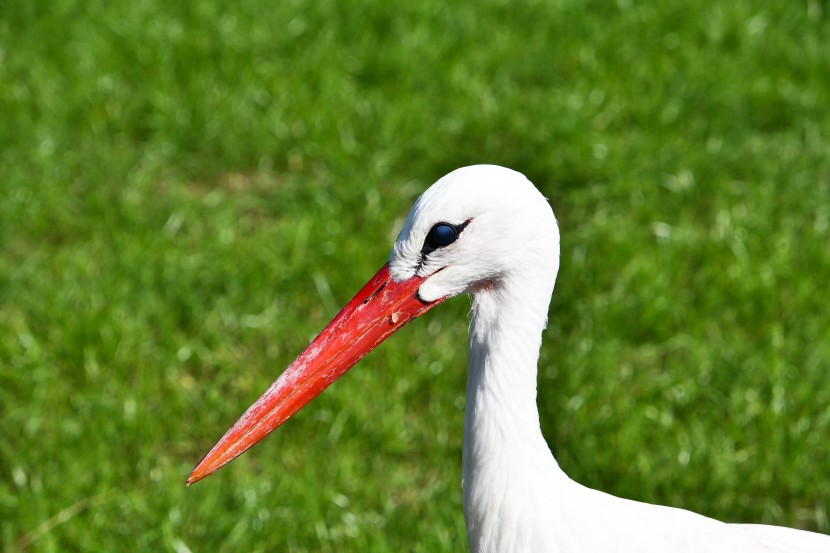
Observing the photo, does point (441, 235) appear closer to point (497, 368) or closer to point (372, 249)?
point (497, 368)

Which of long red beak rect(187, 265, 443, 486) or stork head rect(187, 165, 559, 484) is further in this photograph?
long red beak rect(187, 265, 443, 486)

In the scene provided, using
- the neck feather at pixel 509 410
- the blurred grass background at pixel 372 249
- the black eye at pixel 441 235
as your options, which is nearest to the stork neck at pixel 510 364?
the neck feather at pixel 509 410

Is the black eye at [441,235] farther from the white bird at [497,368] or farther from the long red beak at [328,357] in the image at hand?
the long red beak at [328,357]

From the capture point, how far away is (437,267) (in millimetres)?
2615

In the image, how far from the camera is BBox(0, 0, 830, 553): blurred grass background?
3.72 m

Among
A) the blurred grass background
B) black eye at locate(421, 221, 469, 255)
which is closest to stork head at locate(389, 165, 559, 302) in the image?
black eye at locate(421, 221, 469, 255)

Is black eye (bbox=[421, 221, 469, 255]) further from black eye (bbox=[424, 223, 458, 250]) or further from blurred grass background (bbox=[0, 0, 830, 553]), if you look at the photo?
blurred grass background (bbox=[0, 0, 830, 553])

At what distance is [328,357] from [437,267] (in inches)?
12.9

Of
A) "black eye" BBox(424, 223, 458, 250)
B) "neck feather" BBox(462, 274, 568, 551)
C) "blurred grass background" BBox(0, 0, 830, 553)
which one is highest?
"black eye" BBox(424, 223, 458, 250)

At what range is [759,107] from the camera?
558 centimetres

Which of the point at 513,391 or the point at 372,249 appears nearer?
the point at 513,391

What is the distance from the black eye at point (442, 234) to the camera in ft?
8.26

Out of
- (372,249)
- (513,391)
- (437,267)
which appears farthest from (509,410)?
(372,249)

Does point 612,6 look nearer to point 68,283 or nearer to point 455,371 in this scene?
point 455,371
